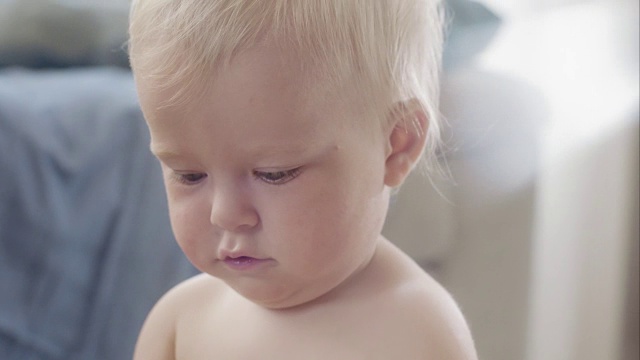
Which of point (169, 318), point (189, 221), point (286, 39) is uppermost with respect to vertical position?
point (286, 39)

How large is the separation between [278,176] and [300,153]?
0.09 ft

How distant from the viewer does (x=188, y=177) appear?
667mm

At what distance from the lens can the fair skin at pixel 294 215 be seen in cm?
61

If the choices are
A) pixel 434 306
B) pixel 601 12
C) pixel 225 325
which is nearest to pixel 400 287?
pixel 434 306

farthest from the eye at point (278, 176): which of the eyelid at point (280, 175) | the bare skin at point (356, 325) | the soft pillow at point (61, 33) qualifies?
the soft pillow at point (61, 33)

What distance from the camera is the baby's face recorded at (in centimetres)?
60

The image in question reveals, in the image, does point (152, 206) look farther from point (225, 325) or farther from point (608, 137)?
point (608, 137)

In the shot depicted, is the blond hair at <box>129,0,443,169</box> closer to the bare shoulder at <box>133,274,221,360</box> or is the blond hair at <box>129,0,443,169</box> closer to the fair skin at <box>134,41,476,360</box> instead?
the fair skin at <box>134,41,476,360</box>

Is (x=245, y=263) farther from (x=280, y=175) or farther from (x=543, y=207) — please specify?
(x=543, y=207)

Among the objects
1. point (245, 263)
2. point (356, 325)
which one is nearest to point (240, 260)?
point (245, 263)

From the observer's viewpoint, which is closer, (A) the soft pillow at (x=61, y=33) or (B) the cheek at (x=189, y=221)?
(B) the cheek at (x=189, y=221)

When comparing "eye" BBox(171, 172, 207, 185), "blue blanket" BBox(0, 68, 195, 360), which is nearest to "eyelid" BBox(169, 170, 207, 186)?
"eye" BBox(171, 172, 207, 185)

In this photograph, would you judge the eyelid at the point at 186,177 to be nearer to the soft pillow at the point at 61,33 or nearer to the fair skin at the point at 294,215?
the fair skin at the point at 294,215

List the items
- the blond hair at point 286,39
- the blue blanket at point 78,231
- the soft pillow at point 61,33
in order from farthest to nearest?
the soft pillow at point 61,33 → the blue blanket at point 78,231 → the blond hair at point 286,39
